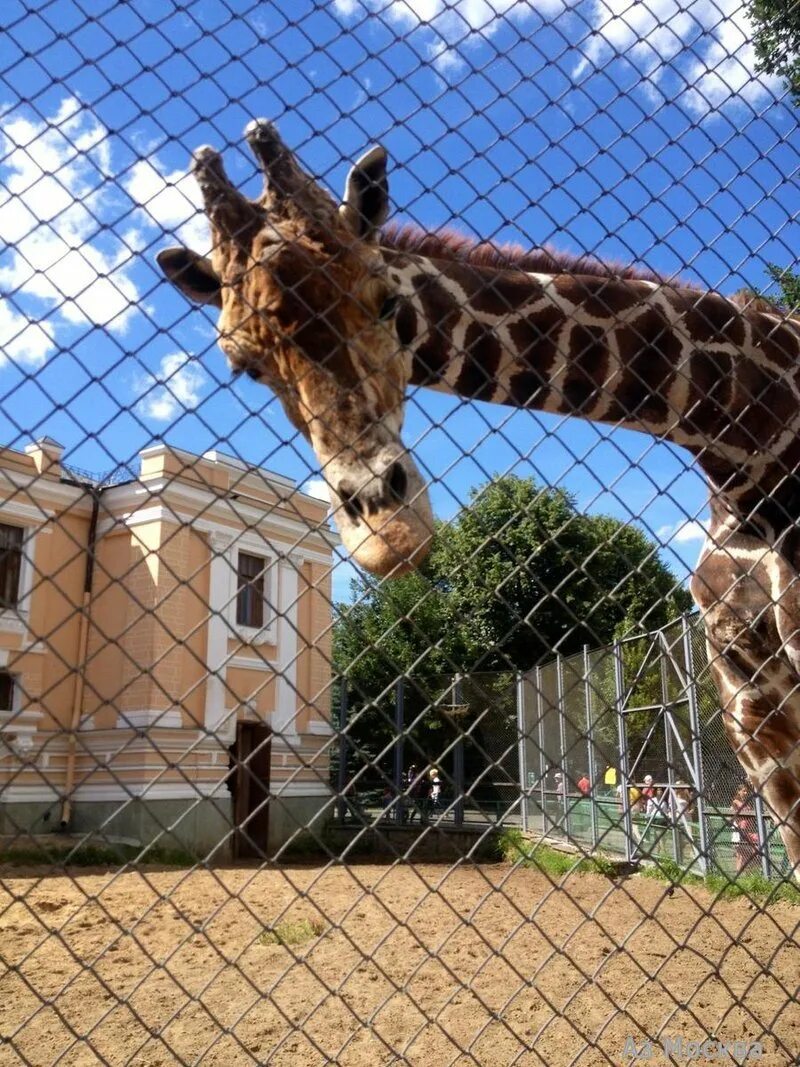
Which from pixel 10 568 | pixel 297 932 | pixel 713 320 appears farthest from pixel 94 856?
pixel 713 320

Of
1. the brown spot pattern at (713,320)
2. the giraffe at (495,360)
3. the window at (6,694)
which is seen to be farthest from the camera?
the window at (6,694)

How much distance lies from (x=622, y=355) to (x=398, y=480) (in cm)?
155

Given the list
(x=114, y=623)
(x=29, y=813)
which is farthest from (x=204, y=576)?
(x=29, y=813)

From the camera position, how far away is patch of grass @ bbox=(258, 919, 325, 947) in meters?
6.80

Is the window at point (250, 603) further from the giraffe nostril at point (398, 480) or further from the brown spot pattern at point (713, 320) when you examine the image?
the giraffe nostril at point (398, 480)

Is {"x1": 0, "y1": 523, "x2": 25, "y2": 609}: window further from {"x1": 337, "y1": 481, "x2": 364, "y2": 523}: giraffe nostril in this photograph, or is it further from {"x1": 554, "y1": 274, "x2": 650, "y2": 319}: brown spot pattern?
{"x1": 337, "y1": 481, "x2": 364, "y2": 523}: giraffe nostril

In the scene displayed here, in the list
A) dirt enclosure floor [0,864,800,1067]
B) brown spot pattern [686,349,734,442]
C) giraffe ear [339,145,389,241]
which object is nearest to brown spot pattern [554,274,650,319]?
brown spot pattern [686,349,734,442]

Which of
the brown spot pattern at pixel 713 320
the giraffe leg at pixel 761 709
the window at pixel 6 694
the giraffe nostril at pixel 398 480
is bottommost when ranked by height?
the window at pixel 6 694

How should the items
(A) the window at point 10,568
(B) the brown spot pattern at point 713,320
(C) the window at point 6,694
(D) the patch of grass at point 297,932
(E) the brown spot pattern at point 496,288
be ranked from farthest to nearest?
(C) the window at point 6,694 < (A) the window at point 10,568 < (D) the patch of grass at point 297,932 < (B) the brown spot pattern at point 713,320 < (E) the brown spot pattern at point 496,288

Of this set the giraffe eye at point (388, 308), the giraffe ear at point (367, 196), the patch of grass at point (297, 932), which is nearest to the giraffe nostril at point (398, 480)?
the giraffe eye at point (388, 308)

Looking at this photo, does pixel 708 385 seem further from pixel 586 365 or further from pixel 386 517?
pixel 386 517

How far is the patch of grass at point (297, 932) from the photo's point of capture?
680cm

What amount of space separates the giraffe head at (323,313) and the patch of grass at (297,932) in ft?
16.6

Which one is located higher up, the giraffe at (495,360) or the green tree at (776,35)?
the green tree at (776,35)
